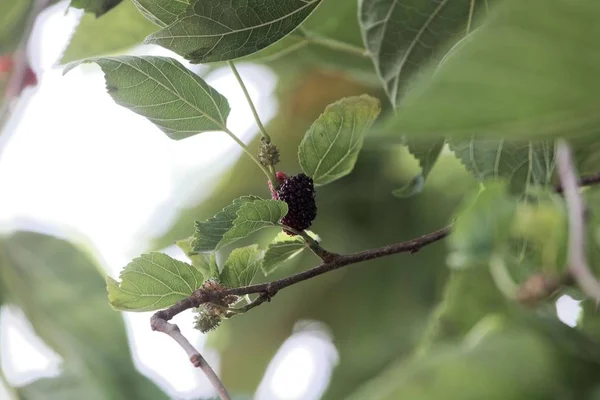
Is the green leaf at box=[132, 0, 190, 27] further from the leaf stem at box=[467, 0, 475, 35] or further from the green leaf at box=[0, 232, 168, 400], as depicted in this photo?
the green leaf at box=[0, 232, 168, 400]

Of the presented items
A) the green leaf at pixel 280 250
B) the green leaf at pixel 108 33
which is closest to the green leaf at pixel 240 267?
the green leaf at pixel 280 250

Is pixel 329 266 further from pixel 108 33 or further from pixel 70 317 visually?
pixel 70 317

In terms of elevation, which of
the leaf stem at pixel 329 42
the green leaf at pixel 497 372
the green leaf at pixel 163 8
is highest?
the leaf stem at pixel 329 42

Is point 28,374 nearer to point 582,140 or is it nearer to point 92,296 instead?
point 92,296

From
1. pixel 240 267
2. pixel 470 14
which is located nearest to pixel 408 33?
pixel 470 14

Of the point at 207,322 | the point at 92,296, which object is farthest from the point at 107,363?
the point at 207,322

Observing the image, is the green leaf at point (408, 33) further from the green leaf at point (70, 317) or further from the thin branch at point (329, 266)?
the green leaf at point (70, 317)
